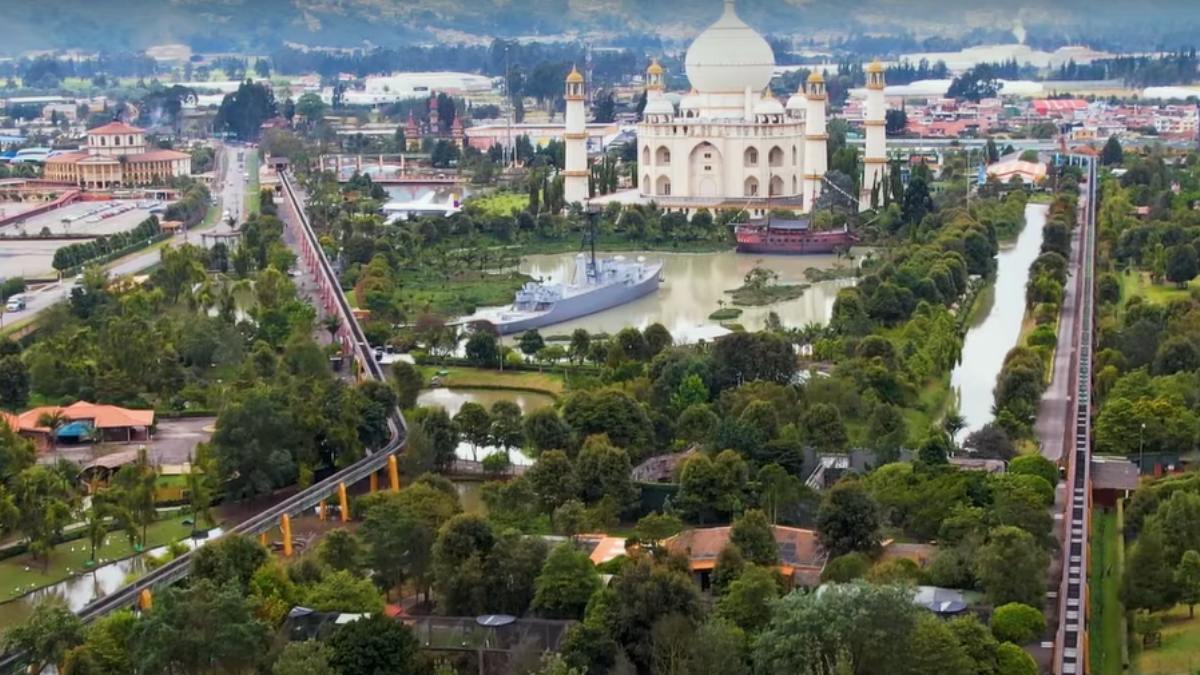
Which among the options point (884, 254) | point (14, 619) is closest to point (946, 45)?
point (884, 254)

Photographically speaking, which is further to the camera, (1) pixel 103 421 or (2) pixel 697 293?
(2) pixel 697 293

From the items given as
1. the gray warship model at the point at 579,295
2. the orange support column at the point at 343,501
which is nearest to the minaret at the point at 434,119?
the gray warship model at the point at 579,295

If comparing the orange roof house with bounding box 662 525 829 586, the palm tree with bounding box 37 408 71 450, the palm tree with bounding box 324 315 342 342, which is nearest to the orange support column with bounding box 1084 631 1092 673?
the orange roof house with bounding box 662 525 829 586

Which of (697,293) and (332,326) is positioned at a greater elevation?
(332,326)

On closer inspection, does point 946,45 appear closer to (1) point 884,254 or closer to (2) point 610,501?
→ (1) point 884,254

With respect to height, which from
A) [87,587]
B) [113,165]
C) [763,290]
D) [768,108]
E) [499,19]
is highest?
[499,19]

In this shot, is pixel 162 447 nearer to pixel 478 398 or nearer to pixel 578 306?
pixel 478 398

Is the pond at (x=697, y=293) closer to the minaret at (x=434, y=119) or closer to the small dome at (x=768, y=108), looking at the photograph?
the small dome at (x=768, y=108)

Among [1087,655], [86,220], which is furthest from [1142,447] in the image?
[86,220]
